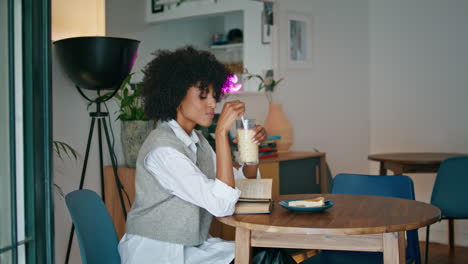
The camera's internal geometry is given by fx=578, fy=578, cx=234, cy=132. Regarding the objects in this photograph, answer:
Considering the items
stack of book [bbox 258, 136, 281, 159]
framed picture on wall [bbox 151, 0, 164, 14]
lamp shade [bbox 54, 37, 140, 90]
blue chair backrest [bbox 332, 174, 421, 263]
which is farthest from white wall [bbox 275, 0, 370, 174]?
lamp shade [bbox 54, 37, 140, 90]

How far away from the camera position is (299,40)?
190 inches

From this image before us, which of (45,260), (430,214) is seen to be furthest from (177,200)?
(430,214)

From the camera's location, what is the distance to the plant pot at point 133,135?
3.15 metres

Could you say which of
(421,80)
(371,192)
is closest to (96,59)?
(371,192)

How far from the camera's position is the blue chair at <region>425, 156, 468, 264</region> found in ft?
Result: 11.9

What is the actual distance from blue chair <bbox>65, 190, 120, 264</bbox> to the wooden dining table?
0.42 meters

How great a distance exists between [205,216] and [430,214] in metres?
0.80

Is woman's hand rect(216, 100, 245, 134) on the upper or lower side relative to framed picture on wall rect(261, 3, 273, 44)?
lower

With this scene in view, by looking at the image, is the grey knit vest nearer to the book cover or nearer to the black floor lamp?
the book cover

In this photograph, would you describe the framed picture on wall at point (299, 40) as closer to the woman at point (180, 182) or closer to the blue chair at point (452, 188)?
the blue chair at point (452, 188)

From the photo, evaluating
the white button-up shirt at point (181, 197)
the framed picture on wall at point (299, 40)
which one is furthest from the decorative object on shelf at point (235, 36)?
the white button-up shirt at point (181, 197)

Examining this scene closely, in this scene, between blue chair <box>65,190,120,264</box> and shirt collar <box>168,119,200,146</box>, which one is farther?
shirt collar <box>168,119,200,146</box>

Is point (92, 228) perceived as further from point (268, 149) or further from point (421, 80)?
point (421, 80)

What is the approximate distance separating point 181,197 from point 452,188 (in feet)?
7.44
